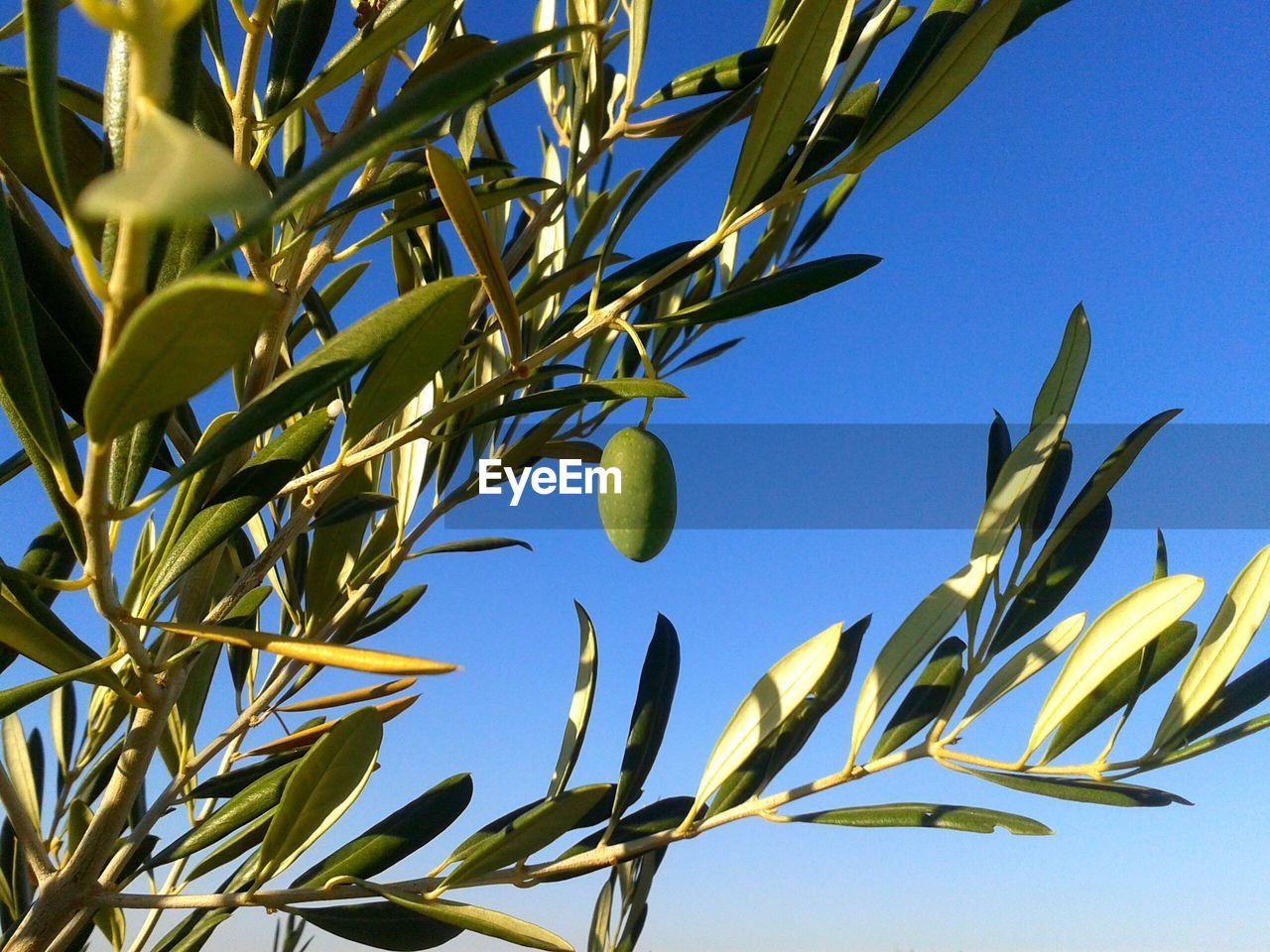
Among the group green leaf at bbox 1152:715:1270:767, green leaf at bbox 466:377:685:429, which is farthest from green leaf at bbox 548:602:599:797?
green leaf at bbox 1152:715:1270:767

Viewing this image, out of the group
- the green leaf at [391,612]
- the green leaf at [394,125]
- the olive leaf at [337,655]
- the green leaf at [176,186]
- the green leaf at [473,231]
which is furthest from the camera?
the green leaf at [391,612]

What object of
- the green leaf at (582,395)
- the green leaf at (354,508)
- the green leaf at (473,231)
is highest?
the green leaf at (473,231)

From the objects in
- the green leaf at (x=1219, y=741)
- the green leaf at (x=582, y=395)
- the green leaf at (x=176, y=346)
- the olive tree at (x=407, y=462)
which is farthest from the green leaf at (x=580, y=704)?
the green leaf at (x=176, y=346)

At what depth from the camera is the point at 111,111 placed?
28.8 inches

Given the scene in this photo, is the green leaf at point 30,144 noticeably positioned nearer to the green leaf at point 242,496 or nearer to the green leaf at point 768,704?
the green leaf at point 242,496

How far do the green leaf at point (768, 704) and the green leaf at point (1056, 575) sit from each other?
0.24m

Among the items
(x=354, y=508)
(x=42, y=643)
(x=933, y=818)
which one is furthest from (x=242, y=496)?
(x=933, y=818)

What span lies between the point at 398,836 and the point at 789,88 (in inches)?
34.6

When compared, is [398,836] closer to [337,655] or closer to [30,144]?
[337,655]

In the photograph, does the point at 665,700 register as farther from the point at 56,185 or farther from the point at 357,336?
the point at 56,185

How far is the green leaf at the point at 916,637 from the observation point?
3.85 feet

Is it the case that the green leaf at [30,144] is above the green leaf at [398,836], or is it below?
above

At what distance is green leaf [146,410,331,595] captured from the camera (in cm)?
90

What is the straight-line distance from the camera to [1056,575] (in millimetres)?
A: 1261
